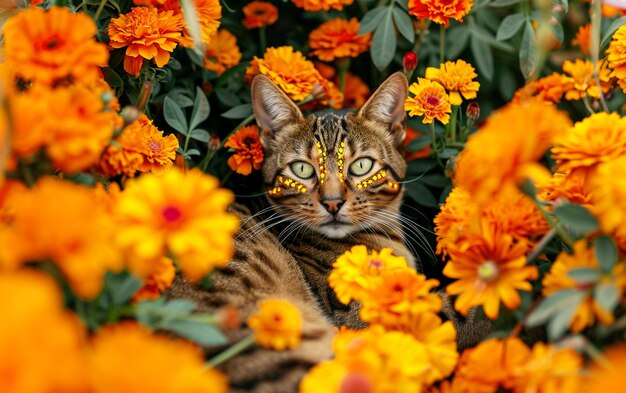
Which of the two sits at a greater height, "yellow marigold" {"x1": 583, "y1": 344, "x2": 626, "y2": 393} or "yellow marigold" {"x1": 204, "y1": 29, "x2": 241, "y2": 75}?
"yellow marigold" {"x1": 583, "y1": 344, "x2": 626, "y2": 393}

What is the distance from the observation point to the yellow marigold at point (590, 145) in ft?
4.57

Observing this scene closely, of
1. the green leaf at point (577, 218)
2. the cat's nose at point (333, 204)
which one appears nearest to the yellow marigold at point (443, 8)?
the cat's nose at point (333, 204)

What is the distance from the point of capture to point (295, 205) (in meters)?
2.19

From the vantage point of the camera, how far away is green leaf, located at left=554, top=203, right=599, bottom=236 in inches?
51.1

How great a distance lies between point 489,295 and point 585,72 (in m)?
1.05

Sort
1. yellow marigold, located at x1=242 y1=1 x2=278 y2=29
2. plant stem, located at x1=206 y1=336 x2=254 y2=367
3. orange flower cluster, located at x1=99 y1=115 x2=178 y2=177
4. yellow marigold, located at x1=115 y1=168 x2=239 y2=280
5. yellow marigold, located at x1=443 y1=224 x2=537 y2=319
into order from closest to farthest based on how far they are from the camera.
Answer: yellow marigold, located at x1=115 y1=168 x2=239 y2=280
plant stem, located at x1=206 y1=336 x2=254 y2=367
yellow marigold, located at x1=443 y1=224 x2=537 y2=319
orange flower cluster, located at x1=99 y1=115 x2=178 y2=177
yellow marigold, located at x1=242 y1=1 x2=278 y2=29

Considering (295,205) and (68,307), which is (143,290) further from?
(295,205)

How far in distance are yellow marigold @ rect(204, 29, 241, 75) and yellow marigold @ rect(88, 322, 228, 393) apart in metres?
1.37

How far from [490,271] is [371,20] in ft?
3.61

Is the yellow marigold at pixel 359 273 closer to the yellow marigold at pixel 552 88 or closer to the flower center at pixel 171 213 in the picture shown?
the flower center at pixel 171 213

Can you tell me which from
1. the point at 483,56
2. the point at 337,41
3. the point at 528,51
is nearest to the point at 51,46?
the point at 337,41

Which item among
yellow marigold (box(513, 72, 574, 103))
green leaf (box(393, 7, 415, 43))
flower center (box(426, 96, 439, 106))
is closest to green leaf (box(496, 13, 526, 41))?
yellow marigold (box(513, 72, 574, 103))

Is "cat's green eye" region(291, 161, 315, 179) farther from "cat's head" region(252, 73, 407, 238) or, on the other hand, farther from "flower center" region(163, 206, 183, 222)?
"flower center" region(163, 206, 183, 222)

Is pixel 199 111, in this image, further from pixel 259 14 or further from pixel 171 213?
pixel 171 213
